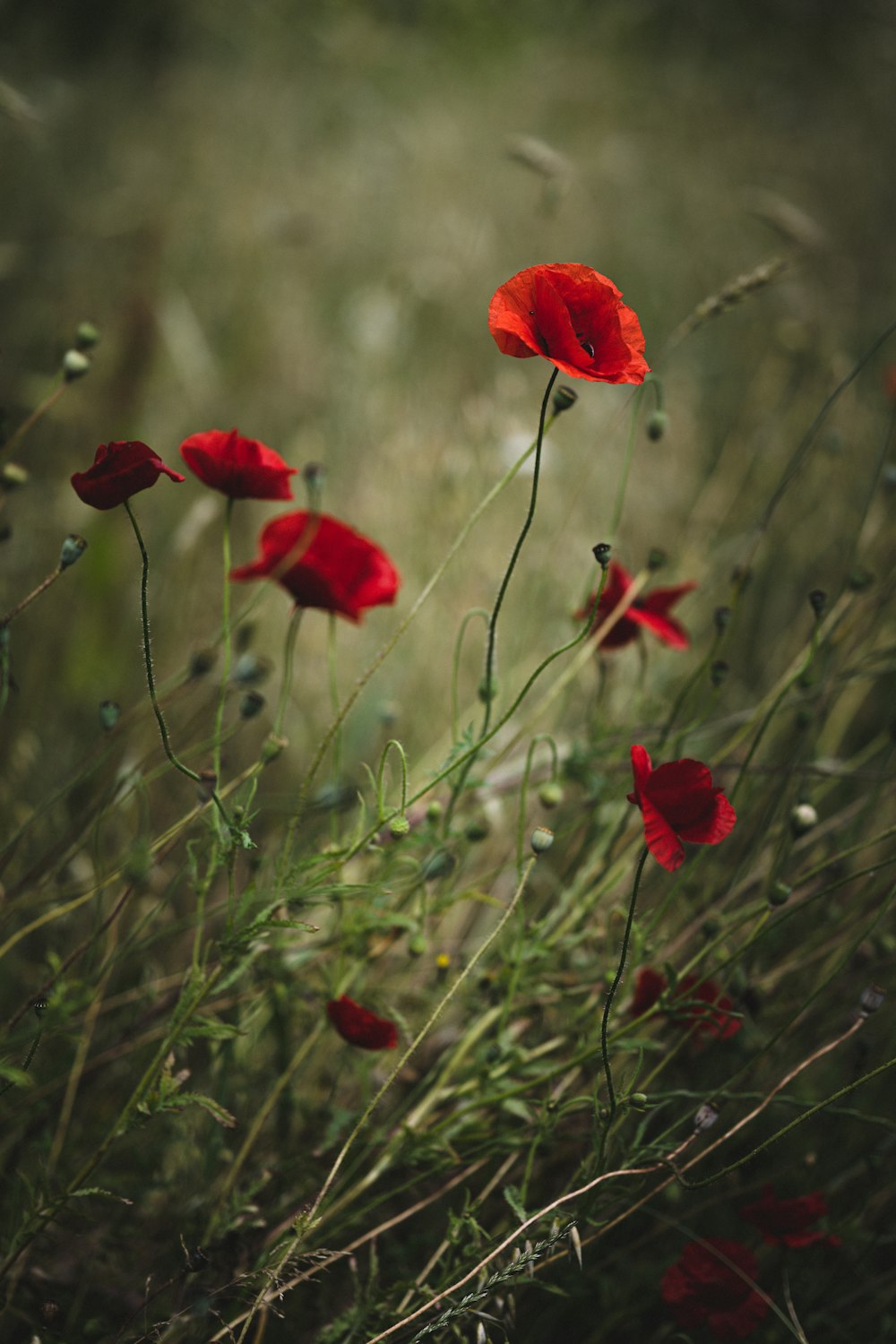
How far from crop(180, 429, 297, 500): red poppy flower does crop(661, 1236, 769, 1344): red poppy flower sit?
856 millimetres

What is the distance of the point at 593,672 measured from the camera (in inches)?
74.8

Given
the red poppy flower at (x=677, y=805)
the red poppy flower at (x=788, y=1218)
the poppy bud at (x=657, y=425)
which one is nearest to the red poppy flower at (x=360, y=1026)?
the red poppy flower at (x=677, y=805)

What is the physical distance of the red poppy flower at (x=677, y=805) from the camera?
77cm

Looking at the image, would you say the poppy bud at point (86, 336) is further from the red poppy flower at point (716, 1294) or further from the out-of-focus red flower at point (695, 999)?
the red poppy flower at point (716, 1294)

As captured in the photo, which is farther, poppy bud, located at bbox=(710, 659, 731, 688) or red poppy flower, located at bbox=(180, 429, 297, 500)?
poppy bud, located at bbox=(710, 659, 731, 688)

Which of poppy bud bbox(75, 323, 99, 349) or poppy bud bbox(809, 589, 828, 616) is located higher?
poppy bud bbox(809, 589, 828, 616)

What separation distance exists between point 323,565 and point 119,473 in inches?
9.8

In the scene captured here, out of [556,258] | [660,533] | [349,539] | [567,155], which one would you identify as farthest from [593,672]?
[567,155]

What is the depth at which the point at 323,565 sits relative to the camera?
0.96m

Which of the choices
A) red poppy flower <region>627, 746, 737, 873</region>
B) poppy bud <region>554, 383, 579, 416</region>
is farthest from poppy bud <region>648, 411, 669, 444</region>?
red poppy flower <region>627, 746, 737, 873</region>

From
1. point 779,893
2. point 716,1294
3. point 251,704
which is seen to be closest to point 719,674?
point 779,893

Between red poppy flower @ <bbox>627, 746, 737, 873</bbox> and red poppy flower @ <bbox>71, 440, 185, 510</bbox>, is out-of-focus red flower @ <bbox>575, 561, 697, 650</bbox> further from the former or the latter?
red poppy flower @ <bbox>71, 440, 185, 510</bbox>

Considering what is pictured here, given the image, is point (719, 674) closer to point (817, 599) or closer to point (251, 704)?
point (817, 599)

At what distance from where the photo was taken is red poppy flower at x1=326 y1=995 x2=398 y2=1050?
34.7 inches
